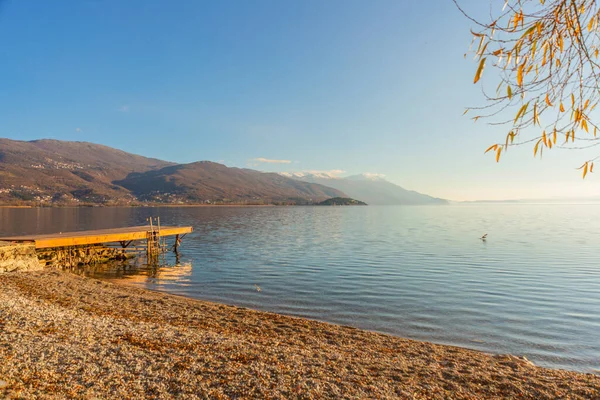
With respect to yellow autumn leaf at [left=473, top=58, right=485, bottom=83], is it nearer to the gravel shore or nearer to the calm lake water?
the gravel shore

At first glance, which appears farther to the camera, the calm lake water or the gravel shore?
the calm lake water

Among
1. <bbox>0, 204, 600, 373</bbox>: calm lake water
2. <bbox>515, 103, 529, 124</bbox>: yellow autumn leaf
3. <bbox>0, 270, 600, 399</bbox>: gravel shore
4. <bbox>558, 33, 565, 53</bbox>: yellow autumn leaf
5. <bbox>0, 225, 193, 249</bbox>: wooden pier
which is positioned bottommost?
Answer: <bbox>0, 204, 600, 373</bbox>: calm lake water

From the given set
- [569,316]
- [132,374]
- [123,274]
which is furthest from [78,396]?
[123,274]

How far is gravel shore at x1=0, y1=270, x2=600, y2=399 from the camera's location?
6.19 metres

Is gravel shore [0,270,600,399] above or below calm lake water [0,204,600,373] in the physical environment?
above

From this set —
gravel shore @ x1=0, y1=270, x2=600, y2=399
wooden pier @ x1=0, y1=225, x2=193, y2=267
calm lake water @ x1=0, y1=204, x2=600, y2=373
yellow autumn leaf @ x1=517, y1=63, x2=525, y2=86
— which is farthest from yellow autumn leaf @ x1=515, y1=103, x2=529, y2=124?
wooden pier @ x1=0, y1=225, x2=193, y2=267

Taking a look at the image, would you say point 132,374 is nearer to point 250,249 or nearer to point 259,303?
point 259,303

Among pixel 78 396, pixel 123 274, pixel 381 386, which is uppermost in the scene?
pixel 78 396

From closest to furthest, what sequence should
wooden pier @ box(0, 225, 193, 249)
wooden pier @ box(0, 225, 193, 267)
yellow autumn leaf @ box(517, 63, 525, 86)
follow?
yellow autumn leaf @ box(517, 63, 525, 86)
wooden pier @ box(0, 225, 193, 249)
wooden pier @ box(0, 225, 193, 267)

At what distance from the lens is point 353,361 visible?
27.7ft

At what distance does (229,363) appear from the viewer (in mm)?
7438

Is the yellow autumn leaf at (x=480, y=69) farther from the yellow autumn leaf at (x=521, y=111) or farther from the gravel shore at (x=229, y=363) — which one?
the gravel shore at (x=229, y=363)

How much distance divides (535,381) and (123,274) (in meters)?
25.0

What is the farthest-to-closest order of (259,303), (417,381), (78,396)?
(259,303)
(417,381)
(78,396)
